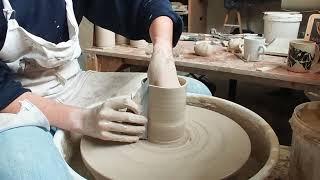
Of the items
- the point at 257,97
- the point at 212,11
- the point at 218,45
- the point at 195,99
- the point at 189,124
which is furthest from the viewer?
the point at 212,11

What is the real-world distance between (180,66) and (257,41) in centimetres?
37

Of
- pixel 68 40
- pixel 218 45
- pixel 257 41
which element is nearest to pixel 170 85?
pixel 68 40

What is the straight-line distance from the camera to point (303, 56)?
1.46 metres

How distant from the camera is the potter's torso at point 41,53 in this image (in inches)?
41.1

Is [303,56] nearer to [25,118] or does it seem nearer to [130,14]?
[130,14]

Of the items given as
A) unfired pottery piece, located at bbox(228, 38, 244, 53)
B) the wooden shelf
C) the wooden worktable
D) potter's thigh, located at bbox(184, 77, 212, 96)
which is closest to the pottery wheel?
potter's thigh, located at bbox(184, 77, 212, 96)

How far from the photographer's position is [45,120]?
0.88m

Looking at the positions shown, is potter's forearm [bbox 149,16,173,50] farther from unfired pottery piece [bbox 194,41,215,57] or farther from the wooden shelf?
the wooden shelf

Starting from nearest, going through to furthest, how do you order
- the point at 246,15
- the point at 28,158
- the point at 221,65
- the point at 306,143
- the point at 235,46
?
the point at 28,158, the point at 306,143, the point at 221,65, the point at 235,46, the point at 246,15

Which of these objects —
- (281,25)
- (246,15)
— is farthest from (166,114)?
(246,15)

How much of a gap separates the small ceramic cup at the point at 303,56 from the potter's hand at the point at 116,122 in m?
0.86

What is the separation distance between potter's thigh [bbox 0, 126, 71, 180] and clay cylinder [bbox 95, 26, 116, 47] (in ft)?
3.88

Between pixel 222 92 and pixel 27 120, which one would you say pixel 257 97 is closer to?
pixel 222 92

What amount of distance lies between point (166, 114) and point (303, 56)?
856 millimetres
